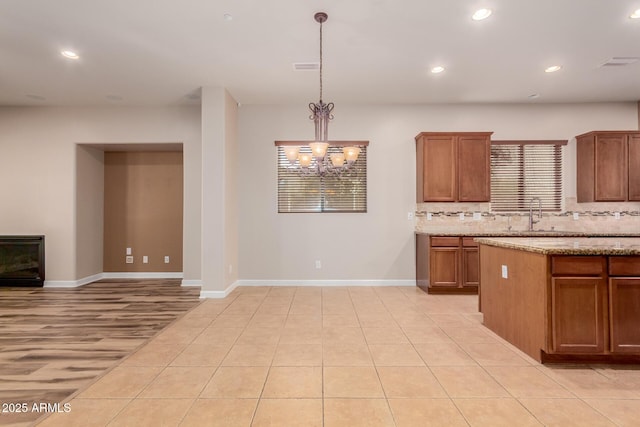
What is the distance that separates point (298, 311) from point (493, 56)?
3.79m

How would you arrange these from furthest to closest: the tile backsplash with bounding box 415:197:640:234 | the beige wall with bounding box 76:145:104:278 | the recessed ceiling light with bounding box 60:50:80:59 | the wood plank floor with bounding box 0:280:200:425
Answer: the beige wall with bounding box 76:145:104:278 < the tile backsplash with bounding box 415:197:640:234 < the recessed ceiling light with bounding box 60:50:80:59 < the wood plank floor with bounding box 0:280:200:425

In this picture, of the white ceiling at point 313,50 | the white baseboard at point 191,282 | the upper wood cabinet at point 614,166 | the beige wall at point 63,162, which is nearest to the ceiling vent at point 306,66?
the white ceiling at point 313,50

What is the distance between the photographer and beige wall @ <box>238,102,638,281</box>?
5516 millimetres

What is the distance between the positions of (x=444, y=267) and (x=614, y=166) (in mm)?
3038

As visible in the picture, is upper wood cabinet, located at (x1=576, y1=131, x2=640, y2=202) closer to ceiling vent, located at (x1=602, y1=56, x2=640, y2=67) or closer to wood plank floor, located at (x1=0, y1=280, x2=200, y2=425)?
ceiling vent, located at (x1=602, y1=56, x2=640, y2=67)

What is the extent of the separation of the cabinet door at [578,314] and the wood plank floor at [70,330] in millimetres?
3428

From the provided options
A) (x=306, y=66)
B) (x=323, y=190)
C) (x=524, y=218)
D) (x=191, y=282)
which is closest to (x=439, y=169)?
(x=524, y=218)

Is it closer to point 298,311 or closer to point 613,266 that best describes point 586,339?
point 613,266

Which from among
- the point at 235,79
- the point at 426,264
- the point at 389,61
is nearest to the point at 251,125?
the point at 235,79

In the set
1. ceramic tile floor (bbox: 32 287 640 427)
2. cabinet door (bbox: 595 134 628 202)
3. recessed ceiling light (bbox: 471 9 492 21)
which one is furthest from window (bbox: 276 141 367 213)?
cabinet door (bbox: 595 134 628 202)

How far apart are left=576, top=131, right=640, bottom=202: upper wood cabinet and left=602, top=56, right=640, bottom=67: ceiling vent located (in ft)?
4.18

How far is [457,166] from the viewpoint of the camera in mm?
5145

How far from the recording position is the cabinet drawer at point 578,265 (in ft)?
8.25

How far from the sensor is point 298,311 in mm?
4035
